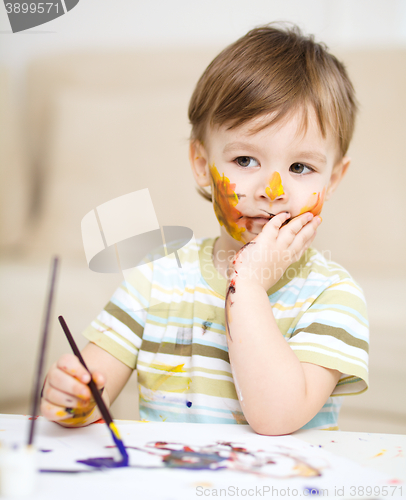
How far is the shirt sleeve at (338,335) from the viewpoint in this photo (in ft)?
2.09

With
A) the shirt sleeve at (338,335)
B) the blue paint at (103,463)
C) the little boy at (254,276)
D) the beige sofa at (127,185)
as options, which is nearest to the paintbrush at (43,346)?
the blue paint at (103,463)

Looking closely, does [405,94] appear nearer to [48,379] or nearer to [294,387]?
[294,387]

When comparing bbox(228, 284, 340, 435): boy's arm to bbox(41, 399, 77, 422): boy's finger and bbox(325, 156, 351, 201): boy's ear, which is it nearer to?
bbox(41, 399, 77, 422): boy's finger

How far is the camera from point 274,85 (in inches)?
29.2

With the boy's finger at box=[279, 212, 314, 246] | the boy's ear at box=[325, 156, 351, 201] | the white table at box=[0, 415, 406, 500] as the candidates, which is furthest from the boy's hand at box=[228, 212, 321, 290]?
the white table at box=[0, 415, 406, 500]

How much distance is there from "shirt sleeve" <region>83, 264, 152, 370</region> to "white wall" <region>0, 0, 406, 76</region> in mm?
762

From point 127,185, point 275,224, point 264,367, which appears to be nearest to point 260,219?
point 275,224

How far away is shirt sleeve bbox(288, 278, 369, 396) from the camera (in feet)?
2.09

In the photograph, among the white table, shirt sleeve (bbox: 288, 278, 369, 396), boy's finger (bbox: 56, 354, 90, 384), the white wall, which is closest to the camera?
the white table

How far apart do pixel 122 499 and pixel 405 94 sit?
1382 millimetres

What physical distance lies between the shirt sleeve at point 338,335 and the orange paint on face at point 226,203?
0.19m

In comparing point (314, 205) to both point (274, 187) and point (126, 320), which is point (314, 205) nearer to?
point (274, 187)

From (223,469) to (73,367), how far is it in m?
0.22

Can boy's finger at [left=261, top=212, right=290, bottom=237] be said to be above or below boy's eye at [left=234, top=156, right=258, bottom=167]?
below
